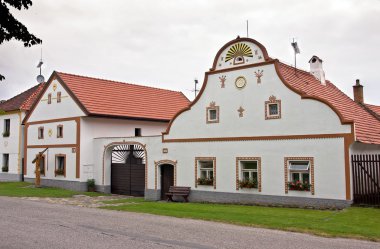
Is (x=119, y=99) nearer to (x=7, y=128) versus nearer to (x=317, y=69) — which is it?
(x=7, y=128)

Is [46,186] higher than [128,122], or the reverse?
[128,122]

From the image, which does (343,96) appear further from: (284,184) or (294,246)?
(294,246)

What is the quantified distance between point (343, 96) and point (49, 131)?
801 inches

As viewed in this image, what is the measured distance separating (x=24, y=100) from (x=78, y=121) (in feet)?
35.4

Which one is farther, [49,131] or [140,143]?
[49,131]

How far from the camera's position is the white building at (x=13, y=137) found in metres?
34.1

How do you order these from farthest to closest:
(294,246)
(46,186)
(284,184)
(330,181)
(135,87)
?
(135,87), (46,186), (284,184), (330,181), (294,246)

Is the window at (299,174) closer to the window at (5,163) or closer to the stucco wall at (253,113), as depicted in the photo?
the stucco wall at (253,113)

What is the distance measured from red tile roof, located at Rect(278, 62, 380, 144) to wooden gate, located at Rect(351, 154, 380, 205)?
2.98ft

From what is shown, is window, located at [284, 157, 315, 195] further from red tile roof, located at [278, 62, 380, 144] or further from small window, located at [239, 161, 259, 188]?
red tile roof, located at [278, 62, 380, 144]

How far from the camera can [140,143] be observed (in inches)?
948

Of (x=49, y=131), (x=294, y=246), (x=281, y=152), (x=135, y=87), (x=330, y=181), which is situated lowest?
(x=294, y=246)

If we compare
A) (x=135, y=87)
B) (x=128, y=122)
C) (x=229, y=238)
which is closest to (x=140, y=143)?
(x=128, y=122)

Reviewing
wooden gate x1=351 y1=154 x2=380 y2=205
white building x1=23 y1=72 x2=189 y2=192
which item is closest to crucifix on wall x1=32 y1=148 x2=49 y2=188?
white building x1=23 y1=72 x2=189 y2=192
